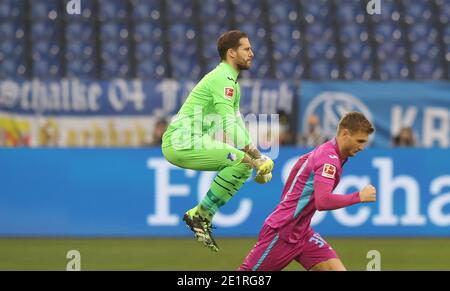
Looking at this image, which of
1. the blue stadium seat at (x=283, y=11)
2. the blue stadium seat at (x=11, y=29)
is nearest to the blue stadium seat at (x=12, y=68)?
the blue stadium seat at (x=11, y=29)

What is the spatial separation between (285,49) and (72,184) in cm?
566

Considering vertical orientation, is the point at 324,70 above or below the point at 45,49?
below

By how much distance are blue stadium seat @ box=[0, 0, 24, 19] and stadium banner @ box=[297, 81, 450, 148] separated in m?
5.60

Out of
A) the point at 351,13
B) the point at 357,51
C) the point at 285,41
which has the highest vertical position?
the point at 351,13

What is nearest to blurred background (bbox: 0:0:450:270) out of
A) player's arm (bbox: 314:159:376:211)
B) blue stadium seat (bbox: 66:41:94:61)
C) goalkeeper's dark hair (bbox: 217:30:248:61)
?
blue stadium seat (bbox: 66:41:94:61)

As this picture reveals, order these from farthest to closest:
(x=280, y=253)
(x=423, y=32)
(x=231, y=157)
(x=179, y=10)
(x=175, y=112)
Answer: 1. (x=423, y=32)
2. (x=179, y=10)
3. (x=175, y=112)
4. (x=231, y=157)
5. (x=280, y=253)

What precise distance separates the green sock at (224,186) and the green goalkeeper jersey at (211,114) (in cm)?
22

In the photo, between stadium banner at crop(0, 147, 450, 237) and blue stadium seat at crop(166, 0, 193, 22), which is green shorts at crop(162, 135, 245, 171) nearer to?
stadium banner at crop(0, 147, 450, 237)

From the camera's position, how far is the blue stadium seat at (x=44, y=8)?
66.2 feet

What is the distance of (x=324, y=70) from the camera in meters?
20.4

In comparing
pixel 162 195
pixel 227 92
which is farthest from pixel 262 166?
pixel 162 195

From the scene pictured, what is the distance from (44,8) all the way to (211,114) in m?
10.9

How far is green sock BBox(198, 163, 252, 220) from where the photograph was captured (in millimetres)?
9984

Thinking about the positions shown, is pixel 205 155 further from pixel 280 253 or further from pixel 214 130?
pixel 280 253
